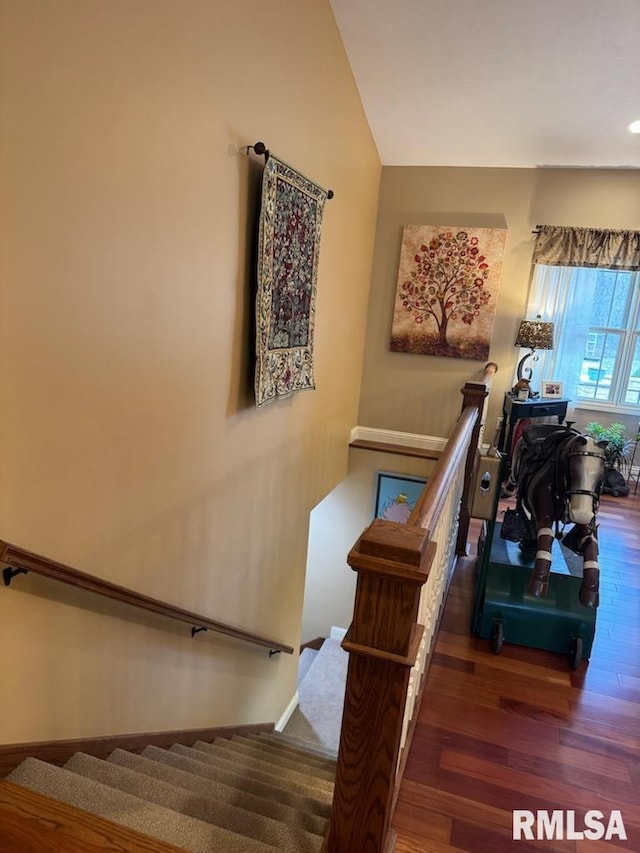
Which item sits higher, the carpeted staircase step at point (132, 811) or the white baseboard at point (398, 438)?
the white baseboard at point (398, 438)

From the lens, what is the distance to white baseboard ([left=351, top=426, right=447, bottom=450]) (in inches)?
202

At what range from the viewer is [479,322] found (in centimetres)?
489

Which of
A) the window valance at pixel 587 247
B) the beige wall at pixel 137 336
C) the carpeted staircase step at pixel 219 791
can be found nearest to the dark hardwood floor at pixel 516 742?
the carpeted staircase step at pixel 219 791

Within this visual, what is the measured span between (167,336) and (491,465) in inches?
63.2

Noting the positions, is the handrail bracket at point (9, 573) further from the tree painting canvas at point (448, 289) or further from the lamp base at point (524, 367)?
the lamp base at point (524, 367)

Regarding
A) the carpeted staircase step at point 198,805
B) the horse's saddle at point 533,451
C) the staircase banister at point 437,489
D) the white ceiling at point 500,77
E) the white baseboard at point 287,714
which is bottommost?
the white baseboard at point 287,714

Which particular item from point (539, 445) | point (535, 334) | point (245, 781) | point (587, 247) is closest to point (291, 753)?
point (245, 781)

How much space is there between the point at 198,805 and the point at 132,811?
282 millimetres

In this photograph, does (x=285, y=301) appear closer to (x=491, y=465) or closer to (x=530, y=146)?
(x=491, y=465)

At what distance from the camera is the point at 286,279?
3020 mm

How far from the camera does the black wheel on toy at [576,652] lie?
8.46 feet

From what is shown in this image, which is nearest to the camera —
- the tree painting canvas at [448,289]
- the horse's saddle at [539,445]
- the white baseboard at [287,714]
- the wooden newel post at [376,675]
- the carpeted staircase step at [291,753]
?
the wooden newel post at [376,675]

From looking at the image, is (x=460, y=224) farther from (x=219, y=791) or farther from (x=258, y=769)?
(x=219, y=791)

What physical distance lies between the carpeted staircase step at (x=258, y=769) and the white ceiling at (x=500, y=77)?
3974mm
